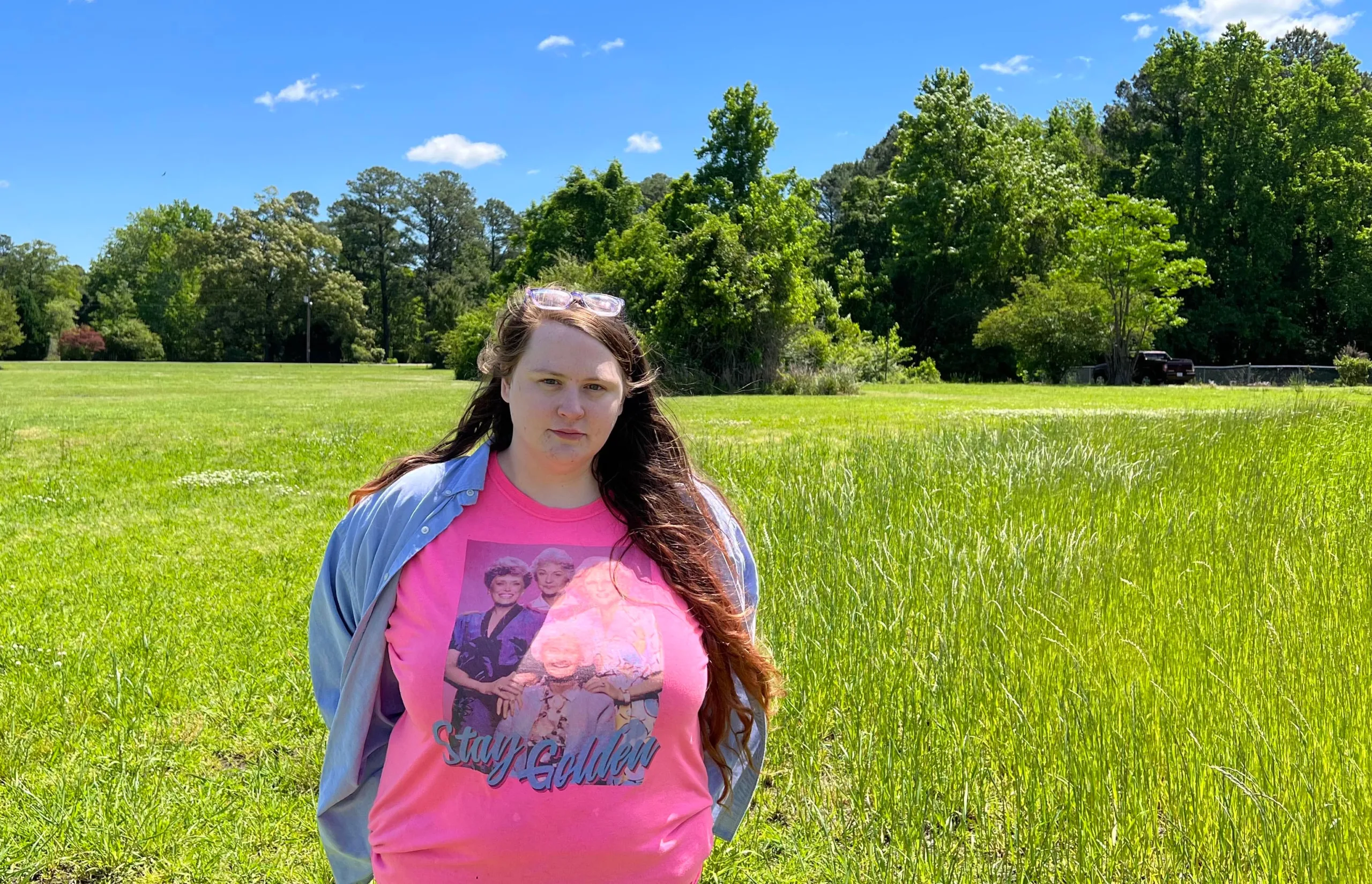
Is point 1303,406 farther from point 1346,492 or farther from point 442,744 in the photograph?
point 442,744

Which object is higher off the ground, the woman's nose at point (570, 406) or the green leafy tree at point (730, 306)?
the green leafy tree at point (730, 306)

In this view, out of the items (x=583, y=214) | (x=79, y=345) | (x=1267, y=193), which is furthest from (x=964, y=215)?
(x=79, y=345)

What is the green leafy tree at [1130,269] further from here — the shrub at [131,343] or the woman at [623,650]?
the shrub at [131,343]

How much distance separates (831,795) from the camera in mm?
3043

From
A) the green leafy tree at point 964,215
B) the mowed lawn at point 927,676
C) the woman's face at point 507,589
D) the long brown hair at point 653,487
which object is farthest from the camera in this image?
the green leafy tree at point 964,215

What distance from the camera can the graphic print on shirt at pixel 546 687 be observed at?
180 centimetres

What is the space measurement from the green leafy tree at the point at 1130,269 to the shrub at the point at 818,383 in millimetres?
16432

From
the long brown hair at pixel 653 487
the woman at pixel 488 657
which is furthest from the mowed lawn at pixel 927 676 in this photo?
the woman at pixel 488 657

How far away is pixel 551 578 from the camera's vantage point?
Result: 6.46 feet

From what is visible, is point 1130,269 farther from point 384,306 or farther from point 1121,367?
point 384,306

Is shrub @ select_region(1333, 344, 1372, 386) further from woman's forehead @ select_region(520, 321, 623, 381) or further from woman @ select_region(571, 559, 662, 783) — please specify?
woman @ select_region(571, 559, 662, 783)

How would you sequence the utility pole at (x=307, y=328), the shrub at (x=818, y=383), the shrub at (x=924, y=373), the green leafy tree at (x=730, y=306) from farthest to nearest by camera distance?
the utility pole at (x=307, y=328) → the shrub at (x=924, y=373) → the green leafy tree at (x=730, y=306) → the shrub at (x=818, y=383)

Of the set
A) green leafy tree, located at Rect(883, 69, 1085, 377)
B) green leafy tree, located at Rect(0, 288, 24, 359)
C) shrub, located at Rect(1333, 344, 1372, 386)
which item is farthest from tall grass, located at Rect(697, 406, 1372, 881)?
green leafy tree, located at Rect(0, 288, 24, 359)

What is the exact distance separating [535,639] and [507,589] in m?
0.14
